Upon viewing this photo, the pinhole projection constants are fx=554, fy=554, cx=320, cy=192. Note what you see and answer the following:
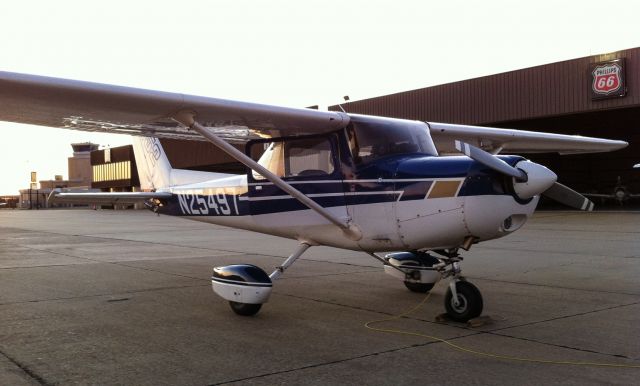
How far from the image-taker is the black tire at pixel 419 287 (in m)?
6.81

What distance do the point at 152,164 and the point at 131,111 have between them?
4318mm

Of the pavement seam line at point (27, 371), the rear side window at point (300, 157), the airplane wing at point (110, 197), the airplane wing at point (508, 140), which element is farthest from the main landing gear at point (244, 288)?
the airplane wing at point (110, 197)

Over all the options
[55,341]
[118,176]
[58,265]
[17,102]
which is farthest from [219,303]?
[118,176]

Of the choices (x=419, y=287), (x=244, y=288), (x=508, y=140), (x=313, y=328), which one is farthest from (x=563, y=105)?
(x=313, y=328)

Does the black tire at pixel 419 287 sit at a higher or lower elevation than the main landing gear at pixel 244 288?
lower

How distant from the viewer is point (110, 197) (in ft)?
30.9

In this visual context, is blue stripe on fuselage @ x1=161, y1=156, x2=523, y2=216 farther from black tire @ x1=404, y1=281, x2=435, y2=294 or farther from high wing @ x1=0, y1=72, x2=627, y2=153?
black tire @ x1=404, y1=281, x2=435, y2=294

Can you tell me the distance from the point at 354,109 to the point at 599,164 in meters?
16.5

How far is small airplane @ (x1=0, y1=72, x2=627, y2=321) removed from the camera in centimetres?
489

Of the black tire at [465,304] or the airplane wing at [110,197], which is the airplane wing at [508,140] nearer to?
the black tire at [465,304]

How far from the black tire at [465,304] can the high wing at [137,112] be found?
2.12 meters

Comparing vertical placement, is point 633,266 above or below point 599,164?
below

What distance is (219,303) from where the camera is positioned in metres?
6.49

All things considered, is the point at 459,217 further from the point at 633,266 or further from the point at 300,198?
the point at 633,266
